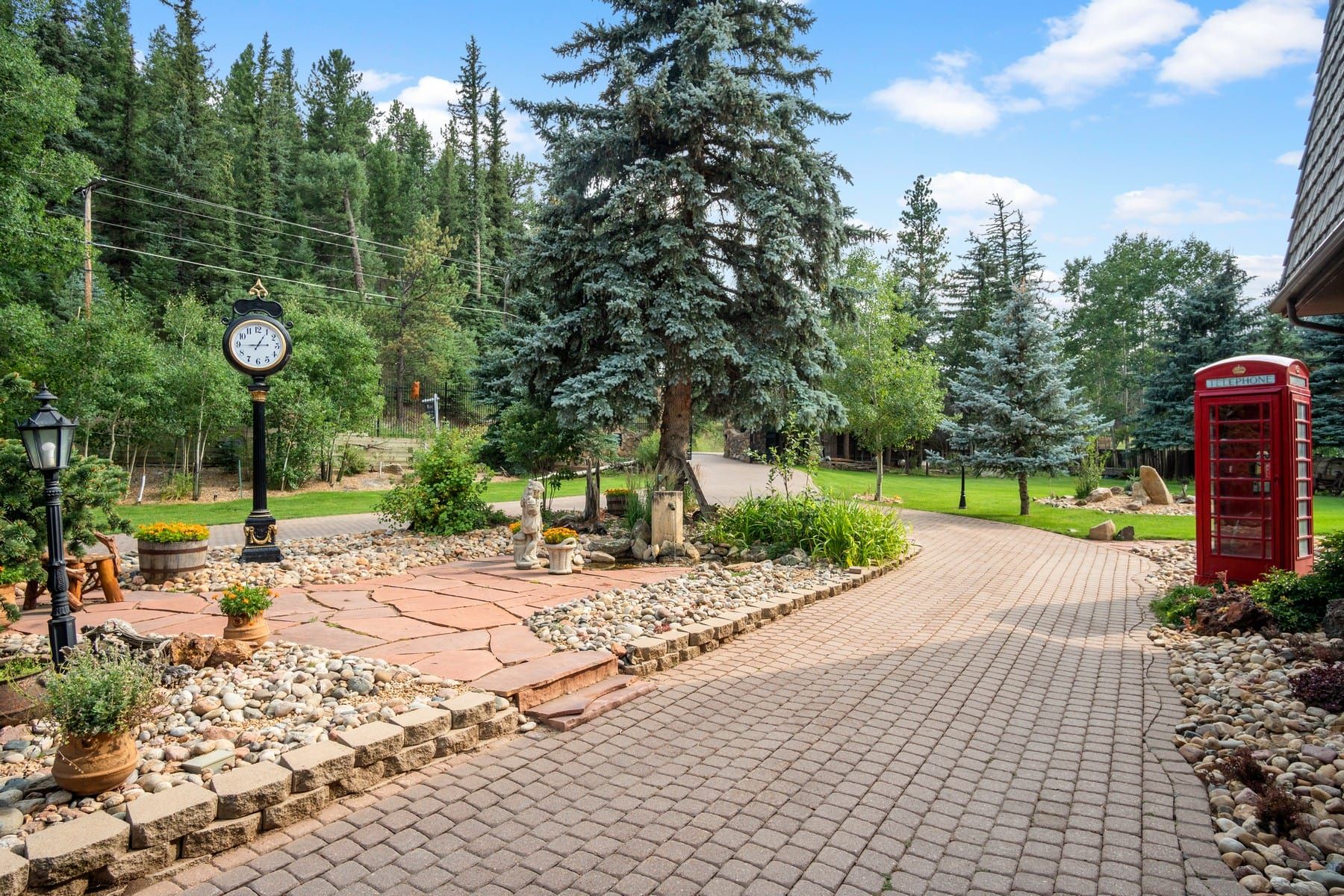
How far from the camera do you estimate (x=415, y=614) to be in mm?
6266

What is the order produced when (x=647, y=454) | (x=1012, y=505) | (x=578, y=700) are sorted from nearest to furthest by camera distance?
1. (x=578, y=700)
2. (x=647, y=454)
3. (x=1012, y=505)

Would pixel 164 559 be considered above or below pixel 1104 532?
above

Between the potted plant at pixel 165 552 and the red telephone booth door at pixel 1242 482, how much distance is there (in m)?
11.0

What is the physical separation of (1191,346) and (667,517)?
25.3 metres

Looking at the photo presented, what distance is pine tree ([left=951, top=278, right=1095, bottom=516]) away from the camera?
53.1 feet

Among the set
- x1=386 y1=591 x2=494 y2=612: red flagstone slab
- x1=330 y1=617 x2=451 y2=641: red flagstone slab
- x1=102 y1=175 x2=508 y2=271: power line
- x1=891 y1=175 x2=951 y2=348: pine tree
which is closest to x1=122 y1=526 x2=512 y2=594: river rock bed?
x1=386 y1=591 x2=494 y2=612: red flagstone slab

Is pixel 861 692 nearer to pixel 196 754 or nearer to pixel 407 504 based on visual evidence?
pixel 196 754

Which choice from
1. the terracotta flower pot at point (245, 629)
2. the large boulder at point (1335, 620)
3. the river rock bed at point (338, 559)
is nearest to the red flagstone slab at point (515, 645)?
the terracotta flower pot at point (245, 629)

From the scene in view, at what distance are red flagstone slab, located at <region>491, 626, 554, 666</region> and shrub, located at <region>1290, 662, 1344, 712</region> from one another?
4832 millimetres

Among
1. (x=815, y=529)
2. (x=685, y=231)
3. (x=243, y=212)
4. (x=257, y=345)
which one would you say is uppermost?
(x=243, y=212)

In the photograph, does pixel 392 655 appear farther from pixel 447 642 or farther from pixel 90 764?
pixel 90 764

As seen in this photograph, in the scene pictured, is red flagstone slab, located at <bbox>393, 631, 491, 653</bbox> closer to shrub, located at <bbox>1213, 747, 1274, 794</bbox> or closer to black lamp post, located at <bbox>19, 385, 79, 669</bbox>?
black lamp post, located at <bbox>19, 385, 79, 669</bbox>

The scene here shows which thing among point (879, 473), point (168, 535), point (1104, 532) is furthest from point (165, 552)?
point (879, 473)

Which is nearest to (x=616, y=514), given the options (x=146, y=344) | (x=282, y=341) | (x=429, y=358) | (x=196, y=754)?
(x=282, y=341)
